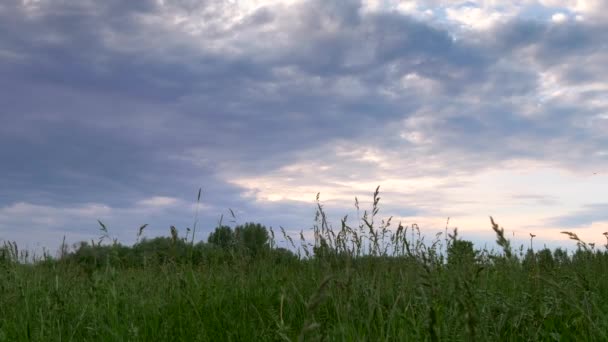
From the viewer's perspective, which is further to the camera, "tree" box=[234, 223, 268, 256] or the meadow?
"tree" box=[234, 223, 268, 256]

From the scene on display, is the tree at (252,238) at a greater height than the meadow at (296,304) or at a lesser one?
greater

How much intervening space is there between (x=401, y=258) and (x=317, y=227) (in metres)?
1.29

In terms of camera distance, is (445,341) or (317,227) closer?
(445,341)

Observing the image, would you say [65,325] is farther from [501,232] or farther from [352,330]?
[501,232]

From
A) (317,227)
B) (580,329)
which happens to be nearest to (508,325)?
(580,329)

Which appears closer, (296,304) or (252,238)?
(296,304)

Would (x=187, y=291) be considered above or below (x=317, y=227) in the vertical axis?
below

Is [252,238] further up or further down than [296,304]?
further up

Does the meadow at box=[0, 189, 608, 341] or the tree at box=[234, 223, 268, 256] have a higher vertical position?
the tree at box=[234, 223, 268, 256]

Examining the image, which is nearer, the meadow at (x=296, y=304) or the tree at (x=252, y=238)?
the meadow at (x=296, y=304)

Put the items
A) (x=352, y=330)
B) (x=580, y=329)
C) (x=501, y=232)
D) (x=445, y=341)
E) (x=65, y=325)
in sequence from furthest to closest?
1. (x=65, y=325)
2. (x=580, y=329)
3. (x=352, y=330)
4. (x=445, y=341)
5. (x=501, y=232)

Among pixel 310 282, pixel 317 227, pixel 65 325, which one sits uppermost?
pixel 317 227

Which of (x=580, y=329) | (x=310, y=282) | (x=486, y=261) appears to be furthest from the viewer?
(x=486, y=261)

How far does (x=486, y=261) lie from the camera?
709 cm
